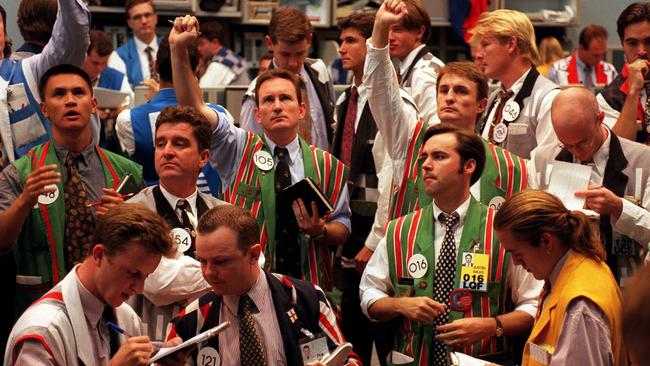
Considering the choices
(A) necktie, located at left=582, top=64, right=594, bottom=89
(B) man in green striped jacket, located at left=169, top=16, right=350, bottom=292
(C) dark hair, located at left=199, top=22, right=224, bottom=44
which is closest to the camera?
(B) man in green striped jacket, located at left=169, top=16, right=350, bottom=292

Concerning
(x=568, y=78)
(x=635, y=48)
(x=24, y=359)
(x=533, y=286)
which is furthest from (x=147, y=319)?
(x=568, y=78)

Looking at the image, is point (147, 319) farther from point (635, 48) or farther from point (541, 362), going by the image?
point (635, 48)

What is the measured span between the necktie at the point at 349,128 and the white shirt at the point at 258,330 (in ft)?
6.33

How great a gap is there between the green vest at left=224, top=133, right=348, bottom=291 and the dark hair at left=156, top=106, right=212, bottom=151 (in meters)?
0.31

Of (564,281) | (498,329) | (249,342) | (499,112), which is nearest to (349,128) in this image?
(499,112)

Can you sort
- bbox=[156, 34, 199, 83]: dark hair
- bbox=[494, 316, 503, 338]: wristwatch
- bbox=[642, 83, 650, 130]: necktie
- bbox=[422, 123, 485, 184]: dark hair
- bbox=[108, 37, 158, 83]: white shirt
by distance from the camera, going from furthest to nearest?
bbox=[108, 37, 158, 83]: white shirt → bbox=[642, 83, 650, 130]: necktie → bbox=[156, 34, 199, 83]: dark hair → bbox=[422, 123, 485, 184]: dark hair → bbox=[494, 316, 503, 338]: wristwatch

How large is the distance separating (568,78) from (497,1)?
3.77 feet

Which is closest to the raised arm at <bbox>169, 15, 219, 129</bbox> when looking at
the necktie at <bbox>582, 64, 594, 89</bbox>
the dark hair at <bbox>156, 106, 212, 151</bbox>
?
the dark hair at <bbox>156, 106, 212, 151</bbox>

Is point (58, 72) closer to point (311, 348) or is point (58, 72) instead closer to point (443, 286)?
point (311, 348)

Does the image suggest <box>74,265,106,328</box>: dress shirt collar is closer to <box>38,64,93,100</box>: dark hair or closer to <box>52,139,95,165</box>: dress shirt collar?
<box>52,139,95,165</box>: dress shirt collar

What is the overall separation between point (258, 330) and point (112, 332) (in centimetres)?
51

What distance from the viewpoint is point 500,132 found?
17.1ft

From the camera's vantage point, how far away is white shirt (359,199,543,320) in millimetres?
4184

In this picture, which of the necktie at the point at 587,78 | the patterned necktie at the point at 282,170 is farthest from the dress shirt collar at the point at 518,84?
the necktie at the point at 587,78
